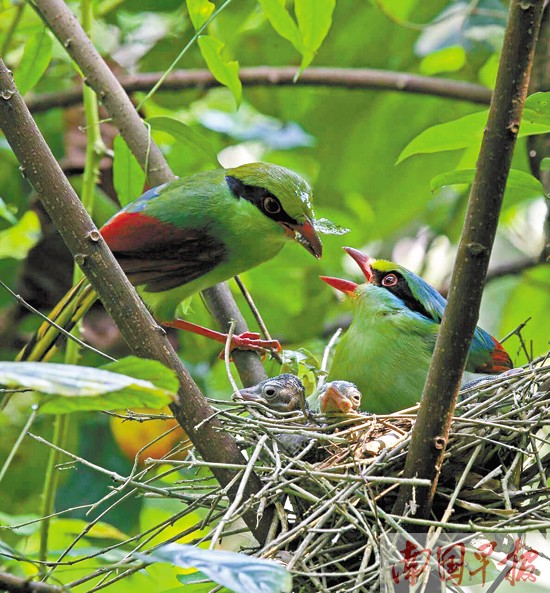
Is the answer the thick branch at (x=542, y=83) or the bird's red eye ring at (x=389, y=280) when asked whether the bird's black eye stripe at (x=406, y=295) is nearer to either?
the bird's red eye ring at (x=389, y=280)

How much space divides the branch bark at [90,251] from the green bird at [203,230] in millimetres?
1433

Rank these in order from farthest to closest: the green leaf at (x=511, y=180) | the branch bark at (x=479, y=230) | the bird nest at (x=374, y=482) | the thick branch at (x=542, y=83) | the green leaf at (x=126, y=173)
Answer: the thick branch at (x=542, y=83), the green leaf at (x=126, y=173), the green leaf at (x=511, y=180), the bird nest at (x=374, y=482), the branch bark at (x=479, y=230)

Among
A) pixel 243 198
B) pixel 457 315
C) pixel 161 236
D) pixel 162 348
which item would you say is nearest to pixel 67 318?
pixel 161 236

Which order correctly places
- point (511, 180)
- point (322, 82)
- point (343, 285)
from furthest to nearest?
1. point (322, 82)
2. point (343, 285)
3. point (511, 180)

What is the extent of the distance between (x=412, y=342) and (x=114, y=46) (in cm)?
386

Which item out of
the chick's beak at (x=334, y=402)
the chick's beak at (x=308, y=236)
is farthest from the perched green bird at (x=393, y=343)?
the chick's beak at (x=334, y=402)

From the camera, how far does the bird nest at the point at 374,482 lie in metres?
2.46

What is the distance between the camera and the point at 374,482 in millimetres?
2488

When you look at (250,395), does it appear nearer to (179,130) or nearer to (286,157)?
(179,130)

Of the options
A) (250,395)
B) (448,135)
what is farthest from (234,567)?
(448,135)

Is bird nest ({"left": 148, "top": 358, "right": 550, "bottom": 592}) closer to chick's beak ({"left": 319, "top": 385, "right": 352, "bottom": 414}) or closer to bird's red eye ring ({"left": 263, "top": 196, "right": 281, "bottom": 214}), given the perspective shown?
chick's beak ({"left": 319, "top": 385, "right": 352, "bottom": 414})

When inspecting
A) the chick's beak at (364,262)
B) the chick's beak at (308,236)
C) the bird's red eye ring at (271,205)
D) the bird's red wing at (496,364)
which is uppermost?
the bird's red eye ring at (271,205)

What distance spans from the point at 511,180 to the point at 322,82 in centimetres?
265

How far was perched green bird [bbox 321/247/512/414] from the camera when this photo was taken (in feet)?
11.7
